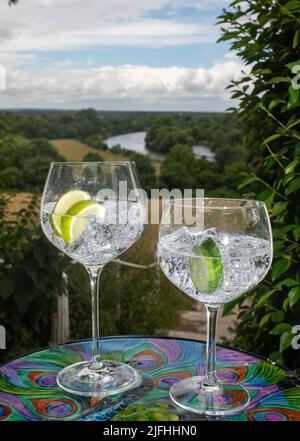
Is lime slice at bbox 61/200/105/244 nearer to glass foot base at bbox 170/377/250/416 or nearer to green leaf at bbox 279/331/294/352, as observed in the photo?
glass foot base at bbox 170/377/250/416

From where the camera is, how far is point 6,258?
2500 mm

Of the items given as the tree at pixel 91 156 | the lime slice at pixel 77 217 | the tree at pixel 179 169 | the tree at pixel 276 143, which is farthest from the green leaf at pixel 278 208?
the tree at pixel 179 169

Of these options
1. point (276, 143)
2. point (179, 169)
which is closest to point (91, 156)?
point (179, 169)

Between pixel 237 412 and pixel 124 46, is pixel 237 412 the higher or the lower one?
the lower one

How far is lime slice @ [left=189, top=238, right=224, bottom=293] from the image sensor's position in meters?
0.64

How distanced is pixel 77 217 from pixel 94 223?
0.03 metres

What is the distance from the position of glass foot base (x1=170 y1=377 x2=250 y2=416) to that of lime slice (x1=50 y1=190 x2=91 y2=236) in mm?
325

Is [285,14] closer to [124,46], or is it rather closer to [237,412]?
[237,412]

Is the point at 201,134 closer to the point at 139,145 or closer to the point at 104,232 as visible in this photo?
the point at 139,145

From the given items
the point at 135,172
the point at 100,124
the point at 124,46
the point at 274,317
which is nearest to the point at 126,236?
the point at 135,172

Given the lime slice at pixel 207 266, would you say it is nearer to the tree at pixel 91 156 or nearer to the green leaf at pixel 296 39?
the green leaf at pixel 296 39

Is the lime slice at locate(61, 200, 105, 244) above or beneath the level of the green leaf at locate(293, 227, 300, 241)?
above

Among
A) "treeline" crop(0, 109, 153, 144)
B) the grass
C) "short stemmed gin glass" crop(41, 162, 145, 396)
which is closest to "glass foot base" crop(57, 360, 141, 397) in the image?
"short stemmed gin glass" crop(41, 162, 145, 396)
